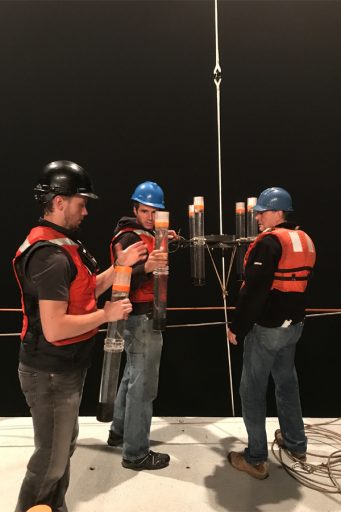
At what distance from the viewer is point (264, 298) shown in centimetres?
210

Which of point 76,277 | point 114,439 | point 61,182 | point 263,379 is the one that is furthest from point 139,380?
point 61,182

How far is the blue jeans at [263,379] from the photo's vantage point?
7.13ft

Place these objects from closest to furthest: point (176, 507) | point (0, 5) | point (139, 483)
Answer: point (176, 507) → point (139, 483) → point (0, 5)

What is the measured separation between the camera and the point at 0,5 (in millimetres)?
2963

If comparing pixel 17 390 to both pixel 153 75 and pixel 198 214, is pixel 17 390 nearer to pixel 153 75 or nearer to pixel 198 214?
pixel 198 214

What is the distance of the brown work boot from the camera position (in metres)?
2.16

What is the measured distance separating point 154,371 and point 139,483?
2.03 feet

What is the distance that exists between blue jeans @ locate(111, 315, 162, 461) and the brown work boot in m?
0.56

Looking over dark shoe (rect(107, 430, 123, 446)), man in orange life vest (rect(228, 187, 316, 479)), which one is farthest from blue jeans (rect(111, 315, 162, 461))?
man in orange life vest (rect(228, 187, 316, 479))


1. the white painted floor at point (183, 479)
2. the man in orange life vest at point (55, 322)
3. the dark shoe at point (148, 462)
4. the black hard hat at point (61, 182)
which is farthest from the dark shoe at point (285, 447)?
the black hard hat at point (61, 182)

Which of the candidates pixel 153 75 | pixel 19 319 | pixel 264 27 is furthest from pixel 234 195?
pixel 19 319

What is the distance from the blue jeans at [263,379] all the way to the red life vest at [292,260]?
0.26 meters

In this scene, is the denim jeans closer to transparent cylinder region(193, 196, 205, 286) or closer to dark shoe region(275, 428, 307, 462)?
transparent cylinder region(193, 196, 205, 286)

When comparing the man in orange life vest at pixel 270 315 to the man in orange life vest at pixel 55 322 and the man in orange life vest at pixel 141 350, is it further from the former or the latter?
the man in orange life vest at pixel 55 322
